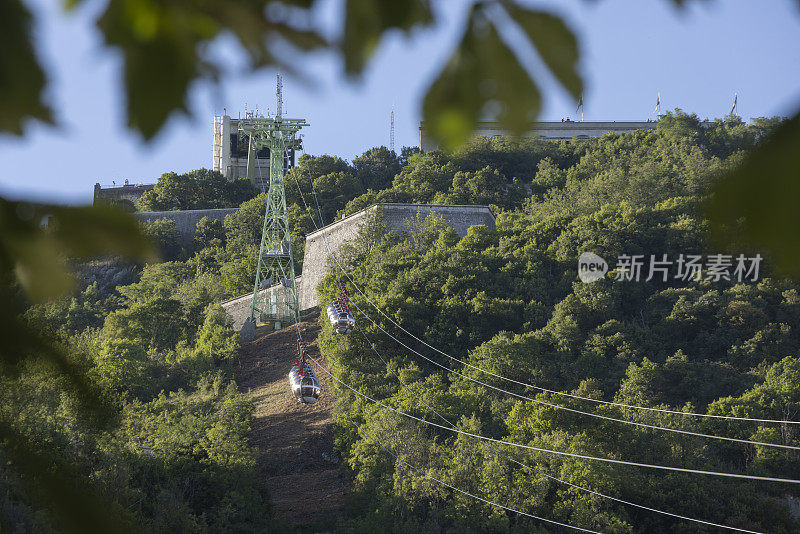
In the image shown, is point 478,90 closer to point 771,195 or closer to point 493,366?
point 771,195

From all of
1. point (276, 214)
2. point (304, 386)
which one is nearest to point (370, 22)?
point (304, 386)

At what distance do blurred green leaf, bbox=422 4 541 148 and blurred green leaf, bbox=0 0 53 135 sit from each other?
397 mm

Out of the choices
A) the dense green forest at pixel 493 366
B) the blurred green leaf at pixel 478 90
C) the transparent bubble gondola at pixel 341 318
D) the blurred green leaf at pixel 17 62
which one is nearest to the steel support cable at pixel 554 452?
the dense green forest at pixel 493 366

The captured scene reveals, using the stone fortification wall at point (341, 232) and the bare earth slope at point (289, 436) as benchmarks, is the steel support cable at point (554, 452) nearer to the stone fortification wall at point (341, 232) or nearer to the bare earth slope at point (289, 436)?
the bare earth slope at point (289, 436)

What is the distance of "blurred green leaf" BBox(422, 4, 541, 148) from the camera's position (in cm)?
91

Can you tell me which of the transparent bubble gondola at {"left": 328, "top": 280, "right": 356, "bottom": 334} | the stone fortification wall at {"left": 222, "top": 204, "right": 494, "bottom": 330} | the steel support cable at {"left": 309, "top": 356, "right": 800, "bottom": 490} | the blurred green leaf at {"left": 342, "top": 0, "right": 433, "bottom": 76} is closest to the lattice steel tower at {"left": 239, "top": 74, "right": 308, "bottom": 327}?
the stone fortification wall at {"left": 222, "top": 204, "right": 494, "bottom": 330}

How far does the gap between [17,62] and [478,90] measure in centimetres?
47

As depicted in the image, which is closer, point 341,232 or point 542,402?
point 542,402

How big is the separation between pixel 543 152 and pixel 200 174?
20504 mm

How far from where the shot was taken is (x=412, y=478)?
20.5 metres

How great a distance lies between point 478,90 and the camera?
3.06 feet

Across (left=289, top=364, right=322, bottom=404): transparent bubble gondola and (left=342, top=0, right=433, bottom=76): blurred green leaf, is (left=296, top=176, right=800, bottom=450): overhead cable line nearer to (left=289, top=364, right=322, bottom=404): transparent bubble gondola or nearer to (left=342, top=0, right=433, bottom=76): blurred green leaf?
(left=289, top=364, right=322, bottom=404): transparent bubble gondola

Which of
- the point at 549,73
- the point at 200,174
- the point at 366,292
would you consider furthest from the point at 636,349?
the point at 200,174

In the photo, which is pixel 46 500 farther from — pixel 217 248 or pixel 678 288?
pixel 217 248
